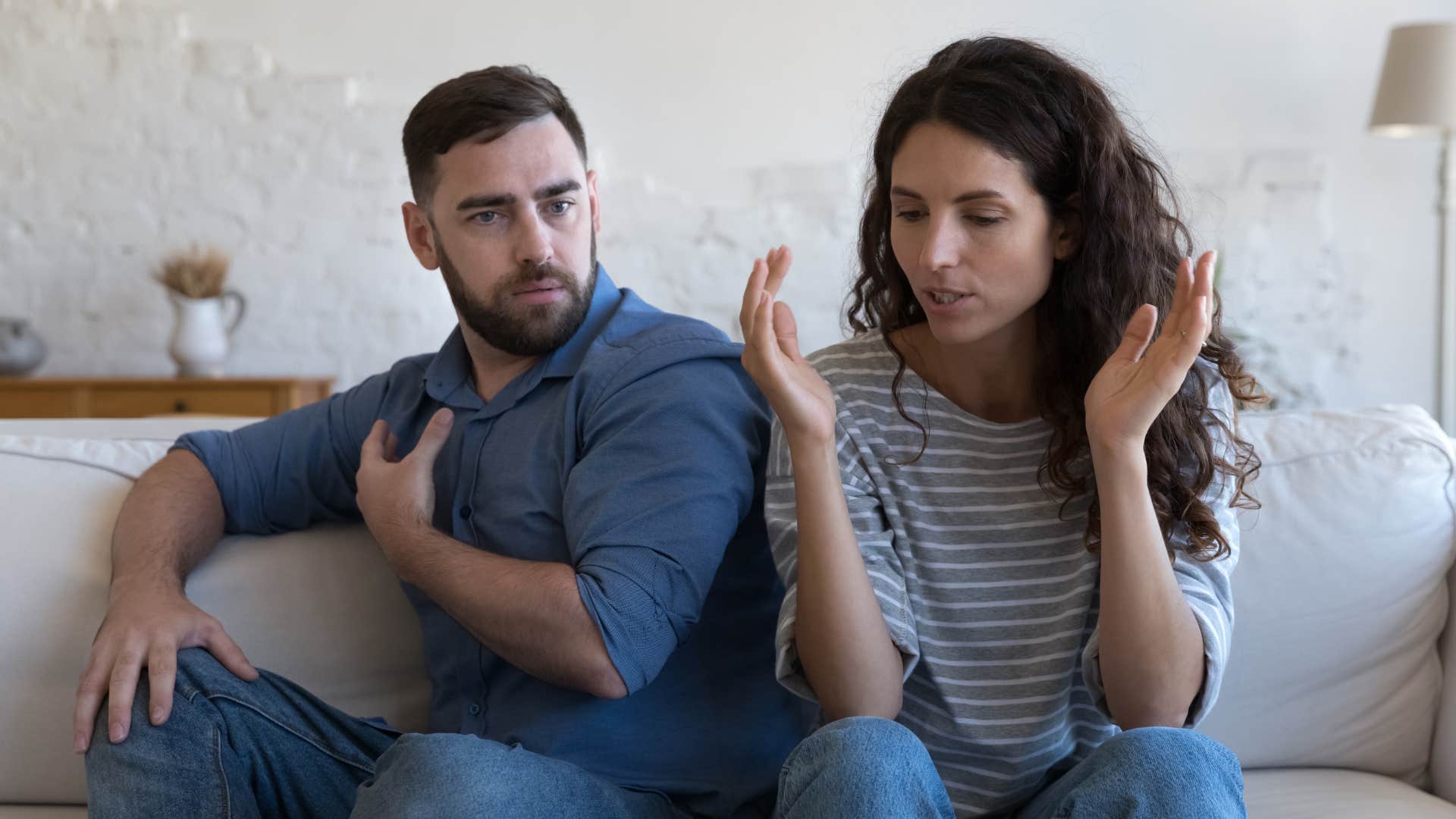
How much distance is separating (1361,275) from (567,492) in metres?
3.57

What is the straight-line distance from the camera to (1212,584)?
129 cm

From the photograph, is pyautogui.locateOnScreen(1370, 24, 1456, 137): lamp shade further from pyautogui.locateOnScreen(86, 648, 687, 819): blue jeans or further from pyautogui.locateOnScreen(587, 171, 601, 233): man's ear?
pyautogui.locateOnScreen(86, 648, 687, 819): blue jeans

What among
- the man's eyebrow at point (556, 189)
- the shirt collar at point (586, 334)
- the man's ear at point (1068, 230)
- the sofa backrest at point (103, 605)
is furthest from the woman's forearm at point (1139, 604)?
the sofa backrest at point (103, 605)

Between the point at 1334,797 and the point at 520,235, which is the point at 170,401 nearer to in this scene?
the point at 520,235

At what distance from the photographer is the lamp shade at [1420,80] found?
144 inches

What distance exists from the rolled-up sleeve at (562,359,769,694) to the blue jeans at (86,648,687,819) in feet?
0.48

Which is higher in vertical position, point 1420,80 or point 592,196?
point 1420,80

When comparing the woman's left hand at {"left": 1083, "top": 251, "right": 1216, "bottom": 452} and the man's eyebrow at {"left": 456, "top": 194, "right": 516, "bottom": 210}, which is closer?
the woman's left hand at {"left": 1083, "top": 251, "right": 1216, "bottom": 452}

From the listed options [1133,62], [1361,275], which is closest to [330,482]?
[1133,62]

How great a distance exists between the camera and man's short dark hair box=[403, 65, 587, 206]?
1537mm

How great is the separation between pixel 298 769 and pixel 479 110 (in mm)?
775

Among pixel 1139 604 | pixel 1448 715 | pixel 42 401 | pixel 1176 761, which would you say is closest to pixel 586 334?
pixel 1139 604

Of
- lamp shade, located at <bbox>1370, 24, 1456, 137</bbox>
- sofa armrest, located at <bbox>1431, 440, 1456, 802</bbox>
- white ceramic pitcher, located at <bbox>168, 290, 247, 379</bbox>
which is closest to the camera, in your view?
sofa armrest, located at <bbox>1431, 440, 1456, 802</bbox>

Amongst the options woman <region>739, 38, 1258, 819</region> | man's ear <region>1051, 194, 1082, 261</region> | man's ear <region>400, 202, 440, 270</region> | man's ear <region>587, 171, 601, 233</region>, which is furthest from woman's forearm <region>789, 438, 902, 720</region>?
man's ear <region>400, 202, 440, 270</region>
